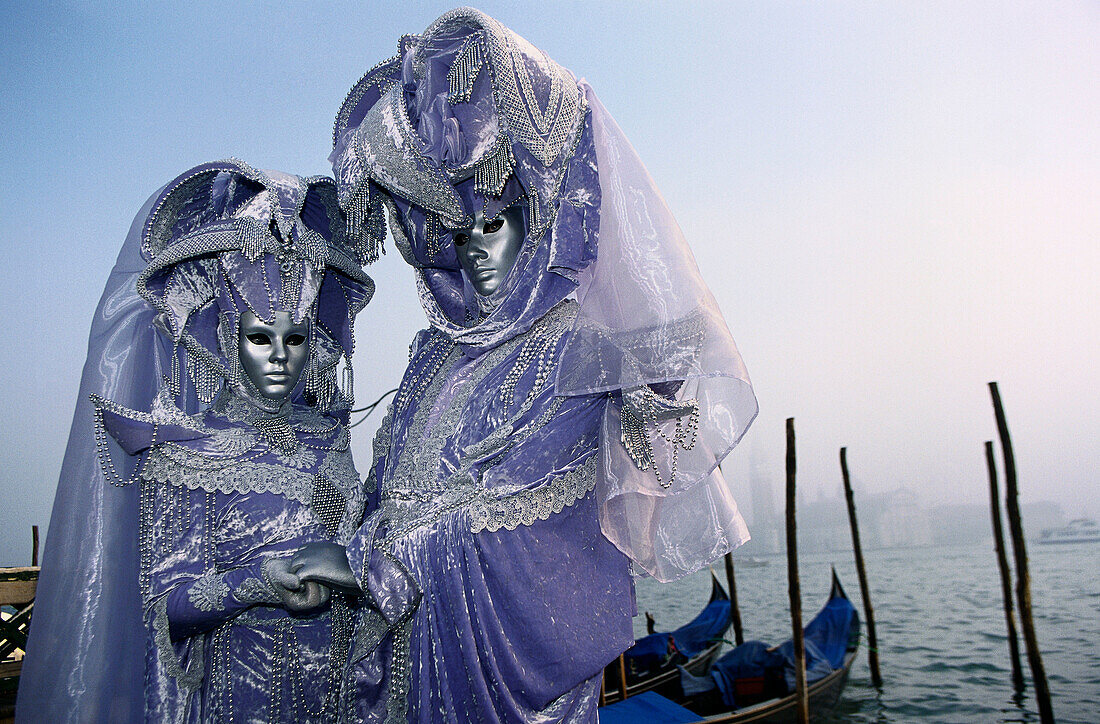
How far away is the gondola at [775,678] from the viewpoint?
336 inches

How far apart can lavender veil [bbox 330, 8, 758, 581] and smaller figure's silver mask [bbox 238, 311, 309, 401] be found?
325mm

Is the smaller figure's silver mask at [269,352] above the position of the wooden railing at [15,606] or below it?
above

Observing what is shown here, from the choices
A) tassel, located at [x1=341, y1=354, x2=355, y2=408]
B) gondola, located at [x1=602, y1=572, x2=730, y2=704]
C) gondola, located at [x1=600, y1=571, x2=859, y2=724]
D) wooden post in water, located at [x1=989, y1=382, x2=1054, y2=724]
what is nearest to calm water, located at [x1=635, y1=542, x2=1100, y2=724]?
gondola, located at [x1=600, y1=571, x2=859, y2=724]

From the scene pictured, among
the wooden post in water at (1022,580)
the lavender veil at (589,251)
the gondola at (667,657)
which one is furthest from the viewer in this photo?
the gondola at (667,657)

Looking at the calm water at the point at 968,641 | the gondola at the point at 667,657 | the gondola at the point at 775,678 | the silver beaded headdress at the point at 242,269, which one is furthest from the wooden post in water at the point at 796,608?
the silver beaded headdress at the point at 242,269

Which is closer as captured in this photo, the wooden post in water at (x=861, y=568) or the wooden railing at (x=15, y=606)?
the wooden railing at (x=15, y=606)

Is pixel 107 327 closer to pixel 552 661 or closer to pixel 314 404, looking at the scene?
pixel 314 404

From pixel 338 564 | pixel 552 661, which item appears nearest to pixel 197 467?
pixel 338 564

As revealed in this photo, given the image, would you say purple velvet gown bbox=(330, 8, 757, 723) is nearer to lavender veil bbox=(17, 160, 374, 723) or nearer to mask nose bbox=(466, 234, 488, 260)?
mask nose bbox=(466, 234, 488, 260)

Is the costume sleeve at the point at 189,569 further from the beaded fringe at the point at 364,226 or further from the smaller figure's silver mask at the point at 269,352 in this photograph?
the beaded fringe at the point at 364,226

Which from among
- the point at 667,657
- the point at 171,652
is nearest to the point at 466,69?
the point at 171,652

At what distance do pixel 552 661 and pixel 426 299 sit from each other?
93cm

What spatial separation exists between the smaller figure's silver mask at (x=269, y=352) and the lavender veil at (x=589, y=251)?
325mm

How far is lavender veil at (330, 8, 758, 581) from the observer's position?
4.46 ft
